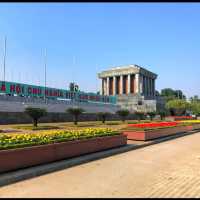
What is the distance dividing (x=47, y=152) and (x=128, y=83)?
114m

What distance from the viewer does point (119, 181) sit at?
309 inches

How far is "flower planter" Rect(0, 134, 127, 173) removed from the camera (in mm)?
8203

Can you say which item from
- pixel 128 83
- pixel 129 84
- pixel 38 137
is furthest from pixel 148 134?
pixel 128 83

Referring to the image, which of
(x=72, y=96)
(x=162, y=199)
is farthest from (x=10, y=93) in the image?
(x=162, y=199)

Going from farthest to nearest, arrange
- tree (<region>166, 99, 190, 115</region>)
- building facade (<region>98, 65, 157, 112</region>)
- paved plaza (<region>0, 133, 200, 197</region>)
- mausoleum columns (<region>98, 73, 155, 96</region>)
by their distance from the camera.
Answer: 1. mausoleum columns (<region>98, 73, 155, 96</region>)
2. building facade (<region>98, 65, 157, 112</region>)
3. tree (<region>166, 99, 190, 115</region>)
4. paved plaza (<region>0, 133, 200, 197</region>)

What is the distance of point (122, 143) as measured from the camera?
14.8 metres

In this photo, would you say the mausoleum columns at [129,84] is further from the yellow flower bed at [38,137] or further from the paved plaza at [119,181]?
the paved plaza at [119,181]

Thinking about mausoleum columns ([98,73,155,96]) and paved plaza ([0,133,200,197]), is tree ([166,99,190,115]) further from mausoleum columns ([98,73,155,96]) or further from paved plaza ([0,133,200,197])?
paved plaza ([0,133,200,197])

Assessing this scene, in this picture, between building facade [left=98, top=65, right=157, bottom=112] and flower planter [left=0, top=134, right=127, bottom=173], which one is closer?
flower planter [left=0, top=134, right=127, bottom=173]

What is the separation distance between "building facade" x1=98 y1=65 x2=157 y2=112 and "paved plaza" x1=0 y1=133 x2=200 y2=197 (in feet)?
303

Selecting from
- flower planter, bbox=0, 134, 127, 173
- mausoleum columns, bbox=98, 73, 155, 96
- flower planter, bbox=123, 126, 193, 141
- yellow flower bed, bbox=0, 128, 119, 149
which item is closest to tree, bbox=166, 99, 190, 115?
mausoleum columns, bbox=98, 73, 155, 96

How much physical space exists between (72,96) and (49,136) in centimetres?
5141

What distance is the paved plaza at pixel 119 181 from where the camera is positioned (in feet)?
21.9

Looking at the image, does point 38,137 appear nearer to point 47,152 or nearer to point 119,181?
point 47,152
